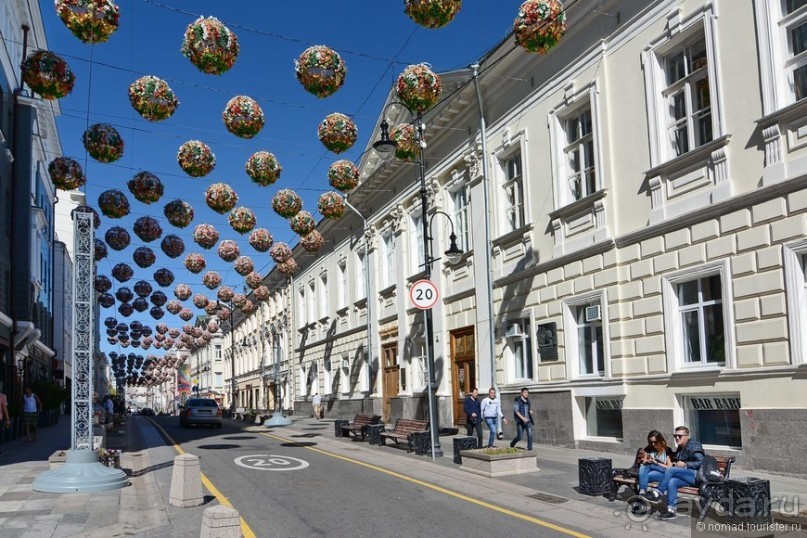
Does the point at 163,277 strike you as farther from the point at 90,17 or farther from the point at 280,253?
the point at 90,17

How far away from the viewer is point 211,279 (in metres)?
36.0

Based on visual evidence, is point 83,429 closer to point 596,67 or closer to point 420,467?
point 420,467

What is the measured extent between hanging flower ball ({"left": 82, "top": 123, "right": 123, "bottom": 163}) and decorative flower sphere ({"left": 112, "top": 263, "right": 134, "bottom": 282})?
37.8 feet

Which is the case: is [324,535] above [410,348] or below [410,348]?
below

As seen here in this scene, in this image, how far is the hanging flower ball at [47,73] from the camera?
15.6 meters

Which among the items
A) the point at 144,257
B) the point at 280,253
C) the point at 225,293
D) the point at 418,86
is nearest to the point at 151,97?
the point at 418,86

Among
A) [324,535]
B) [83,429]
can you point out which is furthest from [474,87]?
[324,535]

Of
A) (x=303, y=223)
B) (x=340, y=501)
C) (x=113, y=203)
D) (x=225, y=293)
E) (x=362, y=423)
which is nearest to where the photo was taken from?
(x=340, y=501)

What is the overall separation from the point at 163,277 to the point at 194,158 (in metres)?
12.6

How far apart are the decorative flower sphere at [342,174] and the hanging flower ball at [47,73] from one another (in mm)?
7992

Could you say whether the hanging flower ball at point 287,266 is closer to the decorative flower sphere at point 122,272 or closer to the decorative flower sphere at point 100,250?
the decorative flower sphere at point 122,272

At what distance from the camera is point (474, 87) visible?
Result: 22.8 m

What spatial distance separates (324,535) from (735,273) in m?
8.67

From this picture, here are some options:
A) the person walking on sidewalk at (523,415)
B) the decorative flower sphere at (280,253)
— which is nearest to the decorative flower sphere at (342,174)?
the person walking on sidewalk at (523,415)
